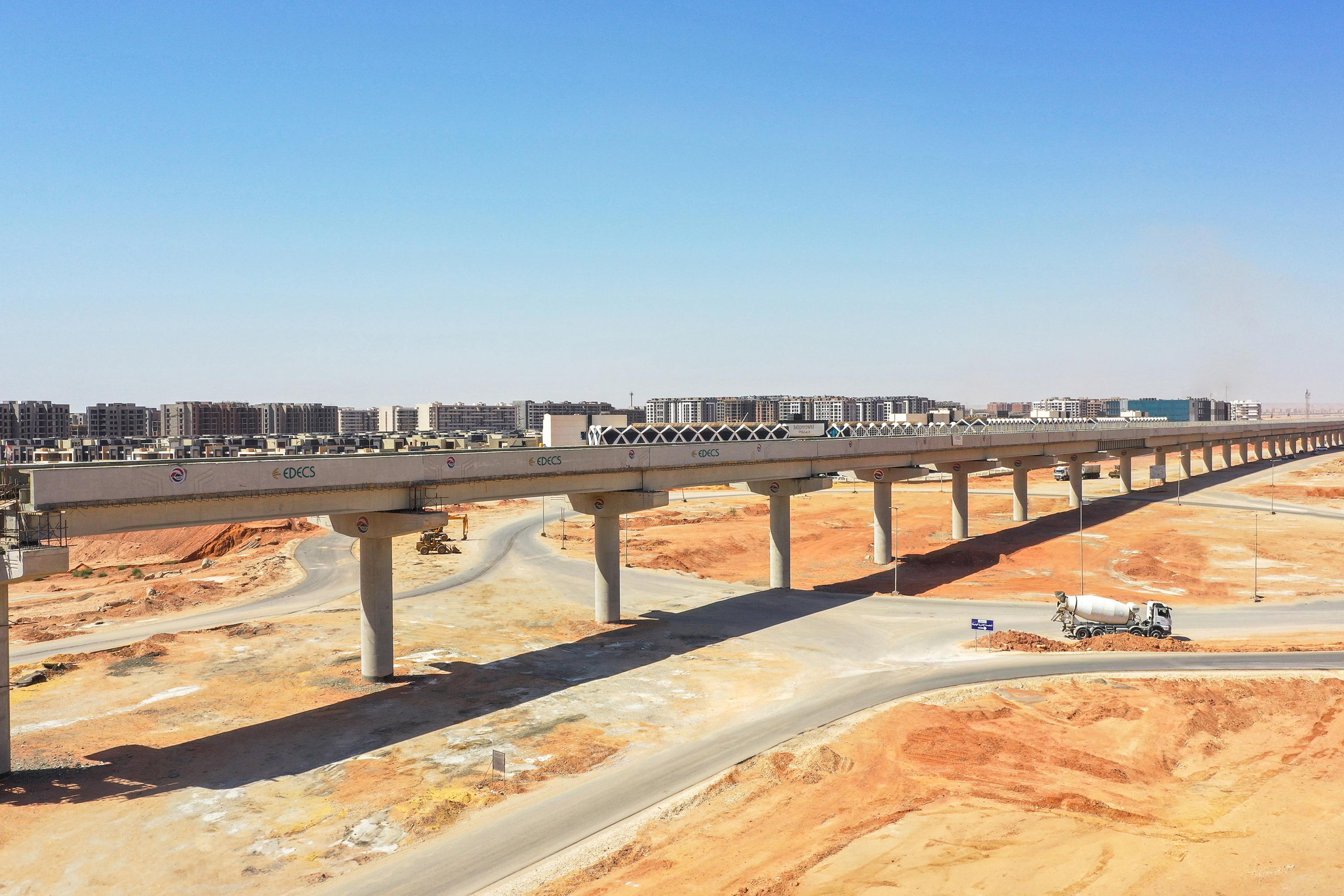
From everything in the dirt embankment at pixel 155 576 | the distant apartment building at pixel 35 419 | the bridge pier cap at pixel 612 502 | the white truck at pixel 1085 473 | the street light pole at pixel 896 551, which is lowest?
the dirt embankment at pixel 155 576

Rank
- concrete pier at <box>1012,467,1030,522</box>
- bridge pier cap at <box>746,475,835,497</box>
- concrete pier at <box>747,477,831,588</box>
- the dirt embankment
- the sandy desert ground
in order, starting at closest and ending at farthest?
the sandy desert ground, bridge pier cap at <box>746,475,835,497</box>, the dirt embankment, concrete pier at <box>747,477,831,588</box>, concrete pier at <box>1012,467,1030,522</box>

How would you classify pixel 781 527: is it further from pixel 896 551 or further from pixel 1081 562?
pixel 1081 562

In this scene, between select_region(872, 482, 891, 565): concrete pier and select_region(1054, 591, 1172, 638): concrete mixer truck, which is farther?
select_region(872, 482, 891, 565): concrete pier

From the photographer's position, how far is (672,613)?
51312 mm

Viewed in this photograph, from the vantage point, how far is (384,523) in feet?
118

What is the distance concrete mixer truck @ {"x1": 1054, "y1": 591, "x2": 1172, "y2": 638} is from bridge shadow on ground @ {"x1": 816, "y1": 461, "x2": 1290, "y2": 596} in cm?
1359

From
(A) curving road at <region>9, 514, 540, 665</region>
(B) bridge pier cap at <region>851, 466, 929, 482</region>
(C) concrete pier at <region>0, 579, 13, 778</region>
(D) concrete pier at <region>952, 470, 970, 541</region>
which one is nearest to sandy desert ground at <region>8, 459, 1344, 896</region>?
(C) concrete pier at <region>0, 579, 13, 778</region>

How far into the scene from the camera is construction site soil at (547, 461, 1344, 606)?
59719mm

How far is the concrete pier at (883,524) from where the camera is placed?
223 feet

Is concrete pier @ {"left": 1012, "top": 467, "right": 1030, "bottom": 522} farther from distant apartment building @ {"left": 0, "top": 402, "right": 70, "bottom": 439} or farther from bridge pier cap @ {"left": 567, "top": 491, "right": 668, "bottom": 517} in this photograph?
distant apartment building @ {"left": 0, "top": 402, "right": 70, "bottom": 439}

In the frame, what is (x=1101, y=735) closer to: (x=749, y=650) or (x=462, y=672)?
(x=749, y=650)

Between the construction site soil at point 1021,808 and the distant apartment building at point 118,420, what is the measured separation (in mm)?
164467

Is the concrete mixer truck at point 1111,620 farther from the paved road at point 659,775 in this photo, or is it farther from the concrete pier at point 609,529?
the concrete pier at point 609,529

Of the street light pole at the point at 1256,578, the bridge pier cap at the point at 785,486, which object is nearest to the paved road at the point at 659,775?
the street light pole at the point at 1256,578
